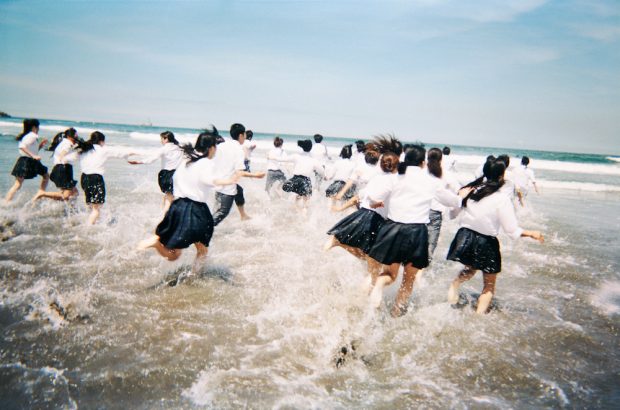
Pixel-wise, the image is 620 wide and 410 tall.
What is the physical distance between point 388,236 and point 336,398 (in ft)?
6.06

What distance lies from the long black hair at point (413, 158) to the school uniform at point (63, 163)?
683 cm

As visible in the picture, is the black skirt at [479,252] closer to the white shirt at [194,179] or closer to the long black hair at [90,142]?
the white shirt at [194,179]

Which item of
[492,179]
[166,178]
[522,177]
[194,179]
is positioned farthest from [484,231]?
[522,177]

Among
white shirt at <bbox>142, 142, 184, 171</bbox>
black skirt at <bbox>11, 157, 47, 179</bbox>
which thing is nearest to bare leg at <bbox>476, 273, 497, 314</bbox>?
white shirt at <bbox>142, 142, 184, 171</bbox>

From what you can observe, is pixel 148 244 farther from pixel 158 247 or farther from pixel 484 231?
pixel 484 231

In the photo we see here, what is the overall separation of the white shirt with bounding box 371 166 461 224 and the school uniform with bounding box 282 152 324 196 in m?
4.94

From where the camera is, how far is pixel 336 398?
→ 9.59 ft

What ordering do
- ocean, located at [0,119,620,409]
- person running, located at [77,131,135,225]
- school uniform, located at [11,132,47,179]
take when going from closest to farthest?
ocean, located at [0,119,620,409] < person running, located at [77,131,135,225] < school uniform, located at [11,132,47,179]

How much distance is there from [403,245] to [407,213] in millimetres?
360

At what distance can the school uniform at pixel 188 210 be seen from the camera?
4523 mm

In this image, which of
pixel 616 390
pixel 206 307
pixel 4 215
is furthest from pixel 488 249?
pixel 4 215

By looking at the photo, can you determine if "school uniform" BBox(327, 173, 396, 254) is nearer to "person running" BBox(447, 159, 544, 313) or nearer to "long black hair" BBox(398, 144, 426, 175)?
"long black hair" BBox(398, 144, 426, 175)

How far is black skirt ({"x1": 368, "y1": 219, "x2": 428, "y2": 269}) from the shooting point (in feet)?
13.5

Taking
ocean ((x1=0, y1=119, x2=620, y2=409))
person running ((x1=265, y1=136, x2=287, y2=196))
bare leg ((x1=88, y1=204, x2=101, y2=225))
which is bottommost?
ocean ((x1=0, y1=119, x2=620, y2=409))
